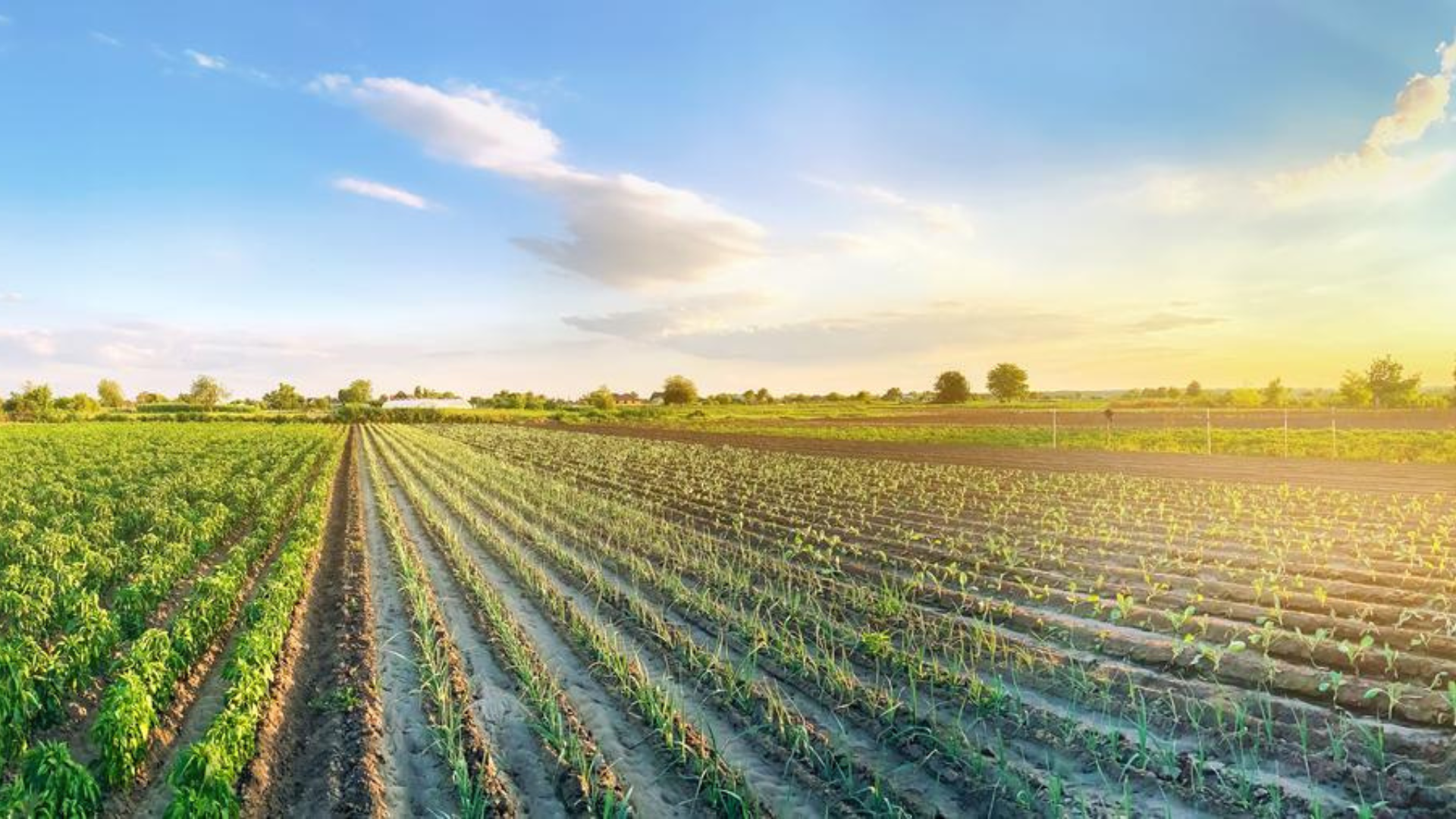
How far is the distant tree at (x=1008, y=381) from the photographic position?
9962cm

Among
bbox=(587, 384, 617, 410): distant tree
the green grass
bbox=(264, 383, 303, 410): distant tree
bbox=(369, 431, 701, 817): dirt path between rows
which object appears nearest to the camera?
bbox=(369, 431, 701, 817): dirt path between rows

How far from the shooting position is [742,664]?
728 cm

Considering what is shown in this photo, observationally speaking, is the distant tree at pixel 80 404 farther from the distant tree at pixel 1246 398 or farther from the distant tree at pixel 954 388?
the distant tree at pixel 1246 398

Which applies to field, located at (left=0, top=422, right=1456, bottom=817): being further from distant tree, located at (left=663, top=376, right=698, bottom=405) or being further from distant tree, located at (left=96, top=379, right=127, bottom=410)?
distant tree, located at (left=96, top=379, right=127, bottom=410)

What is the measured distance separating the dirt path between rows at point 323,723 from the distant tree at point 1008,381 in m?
98.5

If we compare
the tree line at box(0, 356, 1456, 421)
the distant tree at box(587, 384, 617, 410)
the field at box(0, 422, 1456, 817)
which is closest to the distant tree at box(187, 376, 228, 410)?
the tree line at box(0, 356, 1456, 421)

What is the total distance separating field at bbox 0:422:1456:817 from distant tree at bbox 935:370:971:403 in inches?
3303

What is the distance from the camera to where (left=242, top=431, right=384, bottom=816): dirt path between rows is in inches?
205

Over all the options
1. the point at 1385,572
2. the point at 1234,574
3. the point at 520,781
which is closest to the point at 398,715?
the point at 520,781

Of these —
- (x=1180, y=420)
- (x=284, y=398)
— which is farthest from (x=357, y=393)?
(x=1180, y=420)

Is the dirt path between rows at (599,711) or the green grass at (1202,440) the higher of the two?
the green grass at (1202,440)

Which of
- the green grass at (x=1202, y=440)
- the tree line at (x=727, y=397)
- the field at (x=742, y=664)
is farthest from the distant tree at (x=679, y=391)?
the field at (x=742, y=664)

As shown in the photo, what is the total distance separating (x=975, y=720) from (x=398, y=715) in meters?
4.71

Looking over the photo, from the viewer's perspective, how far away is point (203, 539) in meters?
13.0
